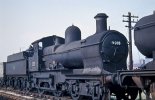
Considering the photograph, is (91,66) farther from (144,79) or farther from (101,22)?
(144,79)

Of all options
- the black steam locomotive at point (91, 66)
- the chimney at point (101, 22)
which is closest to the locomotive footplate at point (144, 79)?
the black steam locomotive at point (91, 66)

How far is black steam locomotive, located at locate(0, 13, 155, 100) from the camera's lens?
9.94m

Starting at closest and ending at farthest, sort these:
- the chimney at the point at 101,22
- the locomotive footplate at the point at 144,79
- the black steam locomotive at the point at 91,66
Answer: the locomotive footplate at the point at 144,79, the black steam locomotive at the point at 91,66, the chimney at the point at 101,22

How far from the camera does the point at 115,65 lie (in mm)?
13328

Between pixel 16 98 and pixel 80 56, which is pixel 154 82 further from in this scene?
pixel 16 98

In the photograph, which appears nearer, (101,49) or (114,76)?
(114,76)

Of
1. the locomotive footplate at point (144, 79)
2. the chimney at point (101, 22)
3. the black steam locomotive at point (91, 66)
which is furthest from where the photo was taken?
the chimney at point (101, 22)

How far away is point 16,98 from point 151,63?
39.9 feet

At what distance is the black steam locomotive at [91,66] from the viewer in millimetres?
9943

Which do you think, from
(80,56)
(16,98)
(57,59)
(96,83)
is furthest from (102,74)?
(16,98)

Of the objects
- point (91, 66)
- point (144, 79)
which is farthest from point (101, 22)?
point (144, 79)

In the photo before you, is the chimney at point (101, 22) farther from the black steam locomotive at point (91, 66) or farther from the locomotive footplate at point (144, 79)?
the locomotive footplate at point (144, 79)

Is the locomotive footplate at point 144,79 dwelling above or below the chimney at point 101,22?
below

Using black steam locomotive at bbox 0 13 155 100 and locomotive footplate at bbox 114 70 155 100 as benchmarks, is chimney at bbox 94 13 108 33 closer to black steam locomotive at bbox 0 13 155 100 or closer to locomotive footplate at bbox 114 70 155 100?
black steam locomotive at bbox 0 13 155 100
